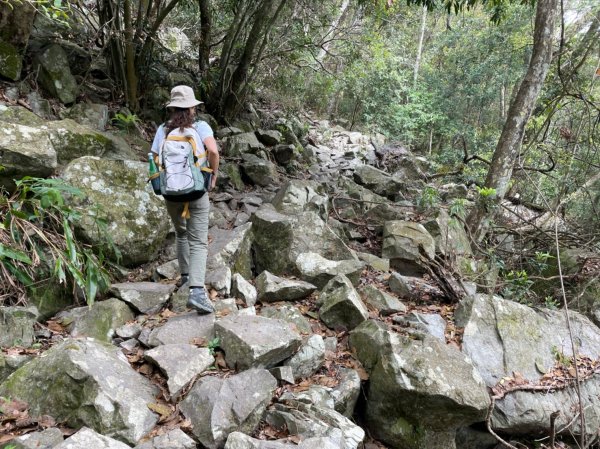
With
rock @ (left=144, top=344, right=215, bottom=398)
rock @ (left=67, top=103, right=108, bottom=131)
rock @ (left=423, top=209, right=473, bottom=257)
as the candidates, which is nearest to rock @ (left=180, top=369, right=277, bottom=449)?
rock @ (left=144, top=344, right=215, bottom=398)

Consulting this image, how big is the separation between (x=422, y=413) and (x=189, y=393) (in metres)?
1.93

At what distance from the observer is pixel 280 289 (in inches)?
182

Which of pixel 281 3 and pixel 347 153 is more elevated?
pixel 281 3

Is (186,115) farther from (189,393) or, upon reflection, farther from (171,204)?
(189,393)

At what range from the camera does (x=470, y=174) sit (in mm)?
11953

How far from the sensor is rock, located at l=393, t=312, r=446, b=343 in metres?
4.36

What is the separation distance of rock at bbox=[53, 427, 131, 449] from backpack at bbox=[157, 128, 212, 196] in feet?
6.58

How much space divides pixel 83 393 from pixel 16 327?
4.04 feet

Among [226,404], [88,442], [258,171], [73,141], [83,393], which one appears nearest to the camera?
[88,442]

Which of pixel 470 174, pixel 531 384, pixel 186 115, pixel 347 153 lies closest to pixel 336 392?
pixel 531 384

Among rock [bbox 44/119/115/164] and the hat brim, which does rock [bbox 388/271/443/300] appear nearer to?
the hat brim

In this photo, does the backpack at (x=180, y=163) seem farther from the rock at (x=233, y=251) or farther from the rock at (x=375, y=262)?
the rock at (x=375, y=262)

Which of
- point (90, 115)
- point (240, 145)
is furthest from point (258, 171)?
point (90, 115)

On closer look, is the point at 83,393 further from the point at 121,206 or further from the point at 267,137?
the point at 267,137
